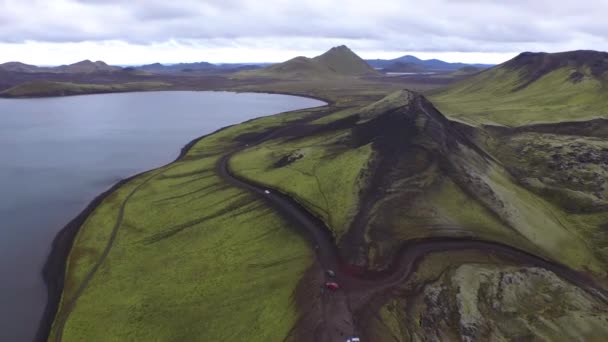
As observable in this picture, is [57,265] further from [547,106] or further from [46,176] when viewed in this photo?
[547,106]

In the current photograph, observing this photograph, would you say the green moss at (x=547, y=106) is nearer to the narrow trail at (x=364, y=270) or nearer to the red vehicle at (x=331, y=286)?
the narrow trail at (x=364, y=270)

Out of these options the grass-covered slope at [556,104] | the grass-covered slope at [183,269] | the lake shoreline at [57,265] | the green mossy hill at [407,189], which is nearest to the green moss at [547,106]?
the grass-covered slope at [556,104]

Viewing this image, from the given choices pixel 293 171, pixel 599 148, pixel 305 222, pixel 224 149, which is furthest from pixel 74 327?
pixel 599 148

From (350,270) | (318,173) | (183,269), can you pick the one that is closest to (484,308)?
(350,270)

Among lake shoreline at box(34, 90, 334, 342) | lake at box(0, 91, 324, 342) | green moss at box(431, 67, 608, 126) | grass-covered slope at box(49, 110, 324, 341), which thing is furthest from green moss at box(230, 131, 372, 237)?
green moss at box(431, 67, 608, 126)

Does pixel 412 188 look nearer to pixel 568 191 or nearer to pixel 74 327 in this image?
pixel 568 191

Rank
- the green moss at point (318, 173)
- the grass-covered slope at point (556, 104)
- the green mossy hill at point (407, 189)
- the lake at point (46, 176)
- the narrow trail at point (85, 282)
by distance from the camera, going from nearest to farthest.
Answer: the narrow trail at point (85, 282) < the lake at point (46, 176) < the green mossy hill at point (407, 189) < the green moss at point (318, 173) < the grass-covered slope at point (556, 104)

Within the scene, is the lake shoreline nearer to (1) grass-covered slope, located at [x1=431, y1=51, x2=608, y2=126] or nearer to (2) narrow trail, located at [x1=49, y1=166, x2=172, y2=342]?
(2) narrow trail, located at [x1=49, y1=166, x2=172, y2=342]

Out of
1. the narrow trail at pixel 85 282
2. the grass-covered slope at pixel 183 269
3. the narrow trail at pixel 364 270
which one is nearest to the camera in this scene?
the narrow trail at pixel 364 270
